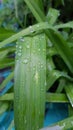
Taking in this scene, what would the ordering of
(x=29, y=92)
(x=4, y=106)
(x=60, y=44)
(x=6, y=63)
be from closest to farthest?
(x=29, y=92), (x=60, y=44), (x=4, y=106), (x=6, y=63)

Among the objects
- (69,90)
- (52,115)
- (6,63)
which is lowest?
(52,115)

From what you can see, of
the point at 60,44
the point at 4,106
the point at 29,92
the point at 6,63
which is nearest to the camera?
the point at 29,92

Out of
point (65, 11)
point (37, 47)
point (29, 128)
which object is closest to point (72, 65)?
point (37, 47)

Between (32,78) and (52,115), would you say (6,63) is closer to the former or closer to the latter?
(52,115)

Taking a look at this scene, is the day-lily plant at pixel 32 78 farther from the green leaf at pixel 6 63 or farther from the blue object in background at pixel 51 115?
the green leaf at pixel 6 63

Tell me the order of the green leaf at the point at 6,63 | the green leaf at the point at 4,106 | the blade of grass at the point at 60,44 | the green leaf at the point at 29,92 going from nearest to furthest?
1. the green leaf at the point at 29,92
2. the blade of grass at the point at 60,44
3. the green leaf at the point at 4,106
4. the green leaf at the point at 6,63

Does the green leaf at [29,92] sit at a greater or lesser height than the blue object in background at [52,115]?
greater

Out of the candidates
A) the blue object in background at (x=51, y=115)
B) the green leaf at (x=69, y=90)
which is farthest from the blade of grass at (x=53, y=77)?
the blue object in background at (x=51, y=115)

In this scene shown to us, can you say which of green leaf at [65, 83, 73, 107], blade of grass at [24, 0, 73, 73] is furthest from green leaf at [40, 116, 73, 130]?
blade of grass at [24, 0, 73, 73]

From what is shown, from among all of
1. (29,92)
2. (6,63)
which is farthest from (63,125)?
(6,63)

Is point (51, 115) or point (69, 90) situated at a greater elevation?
point (69, 90)

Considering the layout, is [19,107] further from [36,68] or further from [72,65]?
[72,65]

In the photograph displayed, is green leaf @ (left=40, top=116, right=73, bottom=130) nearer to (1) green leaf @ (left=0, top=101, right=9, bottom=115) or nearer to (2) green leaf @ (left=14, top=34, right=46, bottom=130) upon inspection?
(2) green leaf @ (left=14, top=34, right=46, bottom=130)
